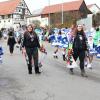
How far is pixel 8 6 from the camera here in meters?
113

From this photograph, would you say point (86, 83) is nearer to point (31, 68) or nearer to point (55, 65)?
point (31, 68)

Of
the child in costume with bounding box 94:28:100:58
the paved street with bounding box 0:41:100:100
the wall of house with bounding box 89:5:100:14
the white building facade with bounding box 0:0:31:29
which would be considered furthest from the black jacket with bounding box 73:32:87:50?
the white building facade with bounding box 0:0:31:29

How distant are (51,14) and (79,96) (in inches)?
3563

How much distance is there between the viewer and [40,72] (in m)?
14.2

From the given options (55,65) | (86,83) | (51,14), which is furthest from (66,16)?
(86,83)

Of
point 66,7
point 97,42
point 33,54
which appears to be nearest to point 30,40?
point 33,54

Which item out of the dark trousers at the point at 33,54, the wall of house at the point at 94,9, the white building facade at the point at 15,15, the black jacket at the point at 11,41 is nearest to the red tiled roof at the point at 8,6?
the white building facade at the point at 15,15

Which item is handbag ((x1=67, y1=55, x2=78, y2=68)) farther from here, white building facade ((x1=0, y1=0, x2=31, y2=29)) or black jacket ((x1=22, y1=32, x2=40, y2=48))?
white building facade ((x1=0, y1=0, x2=31, y2=29))

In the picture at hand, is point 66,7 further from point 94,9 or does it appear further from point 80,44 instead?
point 80,44

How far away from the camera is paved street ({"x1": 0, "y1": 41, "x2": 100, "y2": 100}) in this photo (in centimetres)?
975

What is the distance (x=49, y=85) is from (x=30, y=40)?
95.1 inches

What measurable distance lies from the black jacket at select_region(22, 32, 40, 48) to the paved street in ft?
2.97

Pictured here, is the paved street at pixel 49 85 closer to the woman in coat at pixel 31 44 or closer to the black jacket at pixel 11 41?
the woman in coat at pixel 31 44

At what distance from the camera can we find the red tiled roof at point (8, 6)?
111 metres
